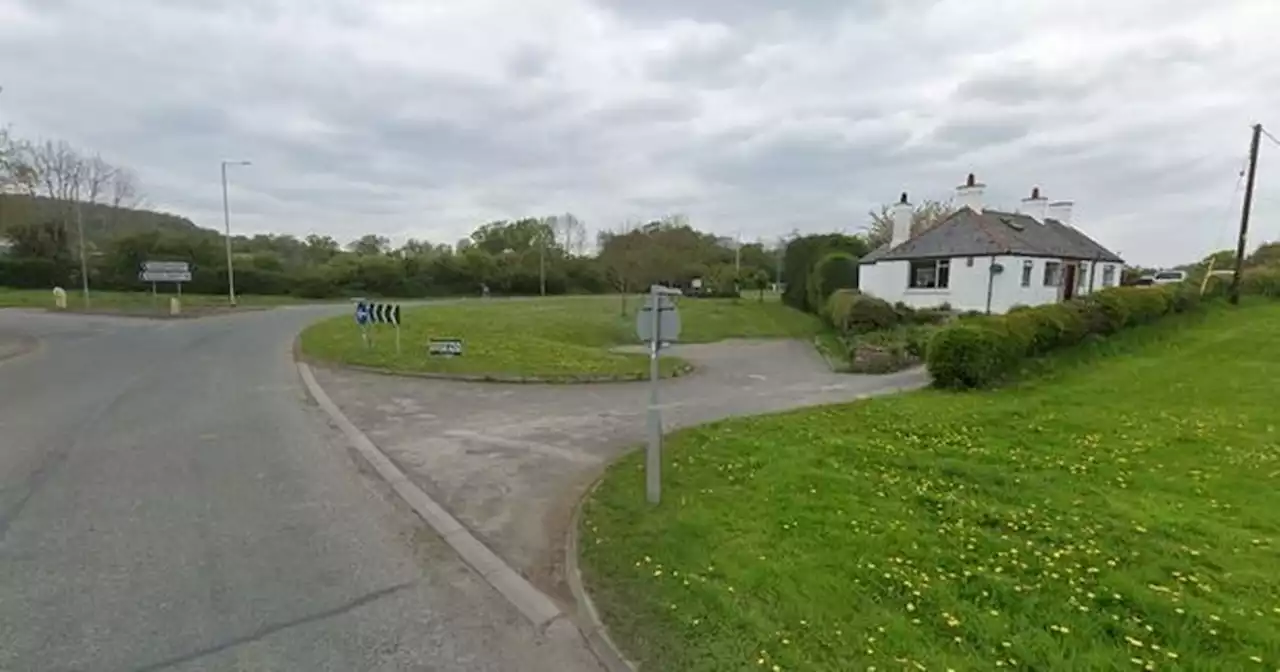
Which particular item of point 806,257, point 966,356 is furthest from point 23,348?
point 806,257

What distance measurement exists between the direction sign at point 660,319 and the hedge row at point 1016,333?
982 cm

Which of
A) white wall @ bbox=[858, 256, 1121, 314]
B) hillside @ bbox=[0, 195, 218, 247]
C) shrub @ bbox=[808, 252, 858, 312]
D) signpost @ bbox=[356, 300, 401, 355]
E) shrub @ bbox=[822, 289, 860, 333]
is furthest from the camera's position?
hillside @ bbox=[0, 195, 218, 247]

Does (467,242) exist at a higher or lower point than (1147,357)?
higher

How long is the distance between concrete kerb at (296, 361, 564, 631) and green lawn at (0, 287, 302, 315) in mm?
26798

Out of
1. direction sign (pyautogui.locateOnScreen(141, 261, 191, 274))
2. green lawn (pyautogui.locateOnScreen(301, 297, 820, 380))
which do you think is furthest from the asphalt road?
direction sign (pyautogui.locateOnScreen(141, 261, 191, 274))

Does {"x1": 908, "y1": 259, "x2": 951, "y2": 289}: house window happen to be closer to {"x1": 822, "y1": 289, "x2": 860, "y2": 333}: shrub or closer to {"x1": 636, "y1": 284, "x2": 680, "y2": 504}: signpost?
{"x1": 822, "y1": 289, "x2": 860, "y2": 333}: shrub

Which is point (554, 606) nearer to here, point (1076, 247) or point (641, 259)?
point (641, 259)

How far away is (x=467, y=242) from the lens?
7162 centimetres

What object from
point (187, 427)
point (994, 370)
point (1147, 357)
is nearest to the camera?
point (187, 427)

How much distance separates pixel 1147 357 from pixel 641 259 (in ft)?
73.3

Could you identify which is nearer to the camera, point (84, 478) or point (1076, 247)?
point (84, 478)

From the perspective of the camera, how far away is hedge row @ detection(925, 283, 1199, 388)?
1318 cm

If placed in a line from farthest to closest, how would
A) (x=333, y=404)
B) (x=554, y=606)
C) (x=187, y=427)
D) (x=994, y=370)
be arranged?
(x=994, y=370) < (x=333, y=404) < (x=187, y=427) < (x=554, y=606)

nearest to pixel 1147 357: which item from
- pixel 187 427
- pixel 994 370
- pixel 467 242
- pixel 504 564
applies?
pixel 994 370
